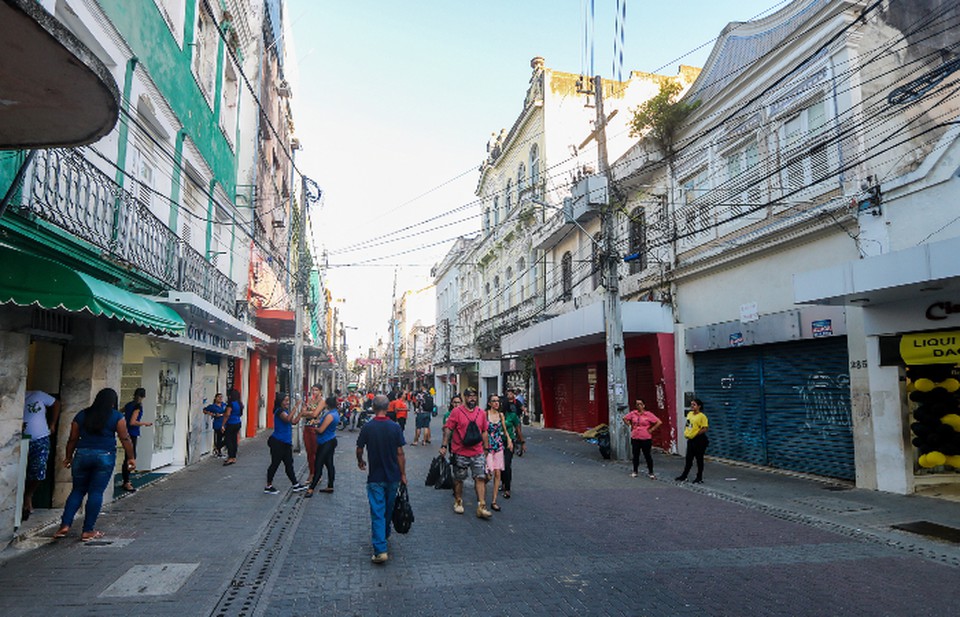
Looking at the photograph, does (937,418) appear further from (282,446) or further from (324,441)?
(282,446)

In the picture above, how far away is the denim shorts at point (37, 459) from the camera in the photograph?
23.4 feet

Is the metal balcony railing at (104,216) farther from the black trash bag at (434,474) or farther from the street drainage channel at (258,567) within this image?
the black trash bag at (434,474)

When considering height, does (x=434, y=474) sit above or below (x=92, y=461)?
below

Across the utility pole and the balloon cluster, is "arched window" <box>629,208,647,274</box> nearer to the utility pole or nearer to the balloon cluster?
the utility pole

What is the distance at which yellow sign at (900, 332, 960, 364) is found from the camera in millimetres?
8914

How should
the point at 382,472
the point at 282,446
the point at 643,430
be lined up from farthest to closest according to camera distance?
the point at 643,430 < the point at 282,446 < the point at 382,472

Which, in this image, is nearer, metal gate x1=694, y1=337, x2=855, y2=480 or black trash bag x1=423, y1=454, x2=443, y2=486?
black trash bag x1=423, y1=454, x2=443, y2=486

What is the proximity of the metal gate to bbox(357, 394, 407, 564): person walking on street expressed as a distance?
347 inches

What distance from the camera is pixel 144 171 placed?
35.1 ft

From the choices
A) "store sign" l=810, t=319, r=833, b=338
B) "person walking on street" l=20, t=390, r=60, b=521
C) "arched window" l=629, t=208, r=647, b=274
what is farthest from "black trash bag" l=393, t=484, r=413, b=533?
"arched window" l=629, t=208, r=647, b=274

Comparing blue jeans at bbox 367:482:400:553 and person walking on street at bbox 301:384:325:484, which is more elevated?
person walking on street at bbox 301:384:325:484

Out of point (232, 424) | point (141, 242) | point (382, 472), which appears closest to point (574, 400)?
point (232, 424)

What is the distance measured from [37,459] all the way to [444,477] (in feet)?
16.8

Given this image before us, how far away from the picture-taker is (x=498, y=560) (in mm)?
6145
